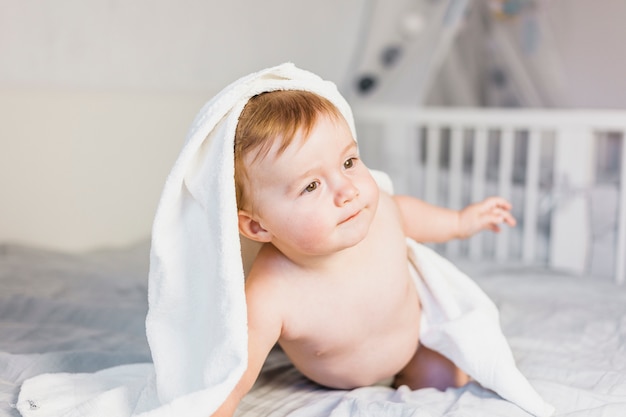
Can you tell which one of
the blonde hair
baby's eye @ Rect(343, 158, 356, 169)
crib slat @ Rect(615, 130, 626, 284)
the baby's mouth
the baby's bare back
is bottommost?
crib slat @ Rect(615, 130, 626, 284)

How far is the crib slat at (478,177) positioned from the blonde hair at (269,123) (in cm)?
124

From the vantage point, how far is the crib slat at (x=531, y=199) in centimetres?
194

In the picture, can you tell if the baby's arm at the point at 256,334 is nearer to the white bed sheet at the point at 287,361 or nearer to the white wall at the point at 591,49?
the white bed sheet at the point at 287,361

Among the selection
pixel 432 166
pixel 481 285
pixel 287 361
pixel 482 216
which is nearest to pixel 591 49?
pixel 432 166

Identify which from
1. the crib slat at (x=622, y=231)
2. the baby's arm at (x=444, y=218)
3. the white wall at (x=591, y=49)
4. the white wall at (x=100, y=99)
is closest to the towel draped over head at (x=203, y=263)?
the baby's arm at (x=444, y=218)

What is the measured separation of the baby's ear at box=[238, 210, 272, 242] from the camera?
0.92m

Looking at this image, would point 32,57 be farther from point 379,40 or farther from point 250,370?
point 250,370

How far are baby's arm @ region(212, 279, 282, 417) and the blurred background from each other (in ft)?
3.52

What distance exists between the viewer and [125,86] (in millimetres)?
2002

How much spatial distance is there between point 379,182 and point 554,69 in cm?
187

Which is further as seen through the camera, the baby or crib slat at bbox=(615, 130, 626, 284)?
crib slat at bbox=(615, 130, 626, 284)

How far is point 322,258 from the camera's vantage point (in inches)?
37.1

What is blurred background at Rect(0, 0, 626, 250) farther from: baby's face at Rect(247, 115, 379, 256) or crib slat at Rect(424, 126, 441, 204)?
baby's face at Rect(247, 115, 379, 256)

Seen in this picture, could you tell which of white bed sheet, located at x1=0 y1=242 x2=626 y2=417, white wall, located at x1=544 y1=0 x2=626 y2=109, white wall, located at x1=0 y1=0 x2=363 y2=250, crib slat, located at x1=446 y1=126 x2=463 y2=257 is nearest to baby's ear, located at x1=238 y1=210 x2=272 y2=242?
white bed sheet, located at x1=0 y1=242 x2=626 y2=417
